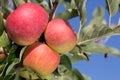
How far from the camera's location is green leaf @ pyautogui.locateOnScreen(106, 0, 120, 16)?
165cm

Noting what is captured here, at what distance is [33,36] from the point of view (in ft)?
4.65

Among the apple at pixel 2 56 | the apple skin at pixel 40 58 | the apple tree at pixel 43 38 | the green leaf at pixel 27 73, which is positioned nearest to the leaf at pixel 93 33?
the apple tree at pixel 43 38

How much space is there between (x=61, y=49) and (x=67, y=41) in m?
0.05

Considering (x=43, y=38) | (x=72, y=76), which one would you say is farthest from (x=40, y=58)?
(x=72, y=76)

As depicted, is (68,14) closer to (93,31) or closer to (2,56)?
(93,31)

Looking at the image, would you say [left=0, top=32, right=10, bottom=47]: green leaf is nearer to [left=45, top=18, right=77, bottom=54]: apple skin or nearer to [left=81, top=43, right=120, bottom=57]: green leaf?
[left=45, top=18, right=77, bottom=54]: apple skin

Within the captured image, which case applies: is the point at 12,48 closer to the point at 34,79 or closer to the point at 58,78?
the point at 34,79

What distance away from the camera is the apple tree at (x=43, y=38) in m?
1.42

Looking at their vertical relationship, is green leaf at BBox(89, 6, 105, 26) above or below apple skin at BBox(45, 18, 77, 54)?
below

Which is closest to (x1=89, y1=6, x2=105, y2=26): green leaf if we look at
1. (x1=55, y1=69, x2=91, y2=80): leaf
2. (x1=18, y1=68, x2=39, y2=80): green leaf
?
(x1=55, y1=69, x2=91, y2=80): leaf

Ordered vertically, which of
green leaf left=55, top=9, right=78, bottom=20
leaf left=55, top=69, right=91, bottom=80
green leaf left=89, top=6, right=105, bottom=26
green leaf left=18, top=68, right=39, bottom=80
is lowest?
leaf left=55, top=69, right=91, bottom=80

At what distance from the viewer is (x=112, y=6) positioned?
1.65 m

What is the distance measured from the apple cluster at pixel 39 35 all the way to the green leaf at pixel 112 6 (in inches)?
10.9

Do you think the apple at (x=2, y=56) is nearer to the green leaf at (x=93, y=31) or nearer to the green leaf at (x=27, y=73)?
the green leaf at (x=27, y=73)
